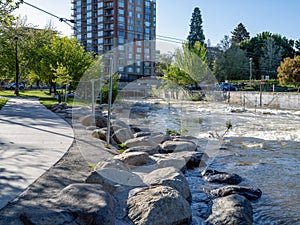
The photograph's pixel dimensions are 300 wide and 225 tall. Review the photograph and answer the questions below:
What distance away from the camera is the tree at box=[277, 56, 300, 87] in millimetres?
37750

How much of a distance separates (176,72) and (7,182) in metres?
40.7

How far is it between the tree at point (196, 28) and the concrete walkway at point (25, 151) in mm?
58726

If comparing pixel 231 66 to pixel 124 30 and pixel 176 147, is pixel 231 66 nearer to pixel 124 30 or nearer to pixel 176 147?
pixel 124 30

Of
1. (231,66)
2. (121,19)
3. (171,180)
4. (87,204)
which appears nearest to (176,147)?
(171,180)

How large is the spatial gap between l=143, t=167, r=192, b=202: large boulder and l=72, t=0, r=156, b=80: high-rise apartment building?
58.3 metres

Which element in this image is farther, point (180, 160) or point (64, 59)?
point (64, 59)

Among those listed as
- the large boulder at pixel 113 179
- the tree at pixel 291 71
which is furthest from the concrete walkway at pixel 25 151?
the tree at pixel 291 71

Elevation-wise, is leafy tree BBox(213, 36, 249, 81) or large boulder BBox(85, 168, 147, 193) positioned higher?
leafy tree BBox(213, 36, 249, 81)

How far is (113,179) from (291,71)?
37431mm

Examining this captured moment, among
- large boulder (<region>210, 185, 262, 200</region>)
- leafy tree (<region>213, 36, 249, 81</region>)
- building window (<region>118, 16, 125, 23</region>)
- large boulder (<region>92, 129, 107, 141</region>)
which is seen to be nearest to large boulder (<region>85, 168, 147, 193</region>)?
large boulder (<region>210, 185, 262, 200</region>)

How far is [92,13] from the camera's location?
262 ft

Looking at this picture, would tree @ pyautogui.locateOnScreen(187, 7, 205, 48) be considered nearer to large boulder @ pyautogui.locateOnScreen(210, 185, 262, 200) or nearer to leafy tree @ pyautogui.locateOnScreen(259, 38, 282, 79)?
leafy tree @ pyautogui.locateOnScreen(259, 38, 282, 79)

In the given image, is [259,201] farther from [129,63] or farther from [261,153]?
[129,63]

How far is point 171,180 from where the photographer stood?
17.5ft
